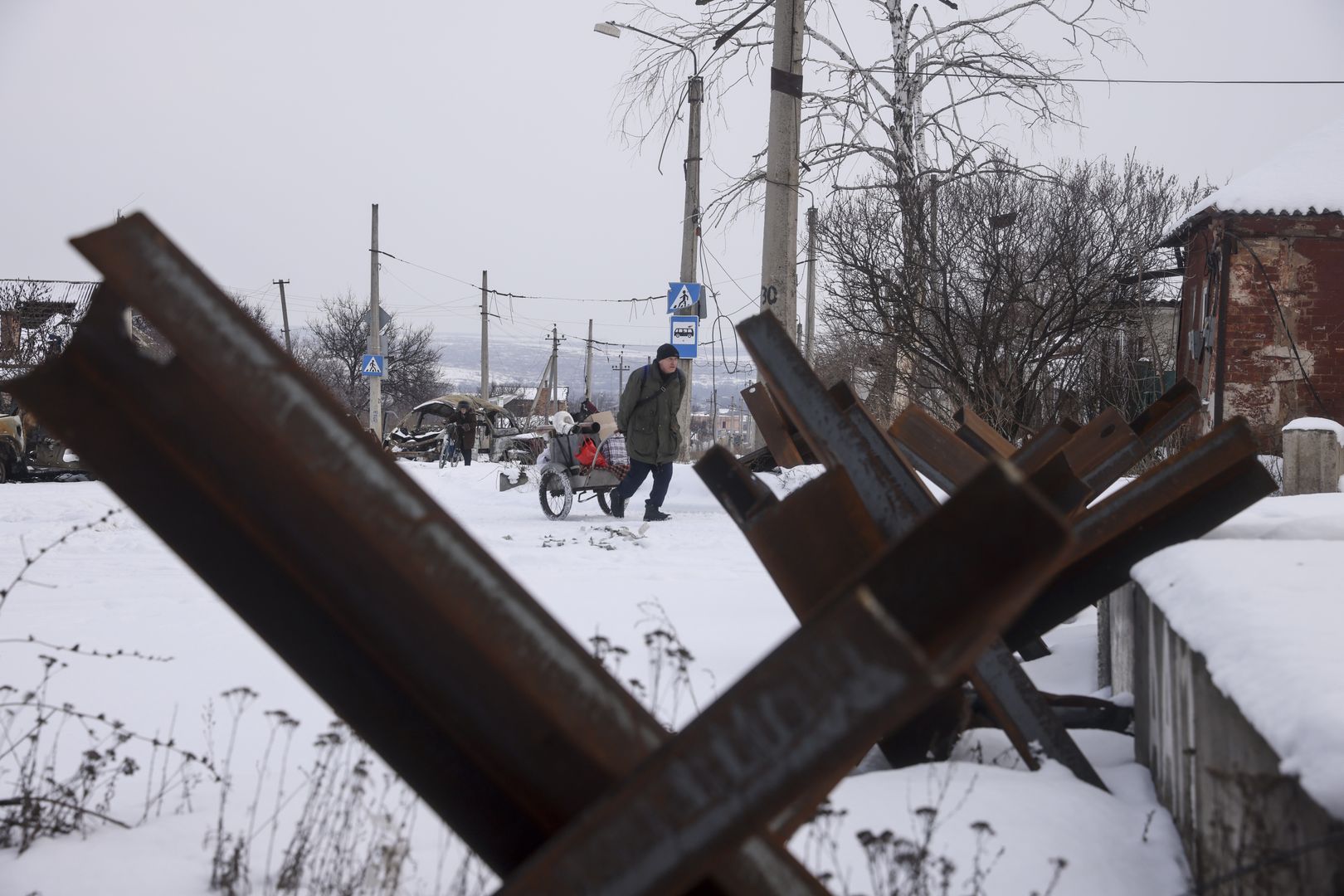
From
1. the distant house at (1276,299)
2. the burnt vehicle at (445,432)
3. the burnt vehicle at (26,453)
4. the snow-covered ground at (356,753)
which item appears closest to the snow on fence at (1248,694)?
the snow-covered ground at (356,753)

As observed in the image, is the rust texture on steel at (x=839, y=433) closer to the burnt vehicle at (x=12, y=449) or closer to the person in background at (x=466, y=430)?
the burnt vehicle at (x=12, y=449)

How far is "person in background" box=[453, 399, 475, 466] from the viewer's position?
24594mm

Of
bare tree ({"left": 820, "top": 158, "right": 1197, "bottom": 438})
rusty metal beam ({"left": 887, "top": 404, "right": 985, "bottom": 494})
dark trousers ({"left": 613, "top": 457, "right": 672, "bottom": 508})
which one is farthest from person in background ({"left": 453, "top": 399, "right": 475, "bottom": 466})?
rusty metal beam ({"left": 887, "top": 404, "right": 985, "bottom": 494})

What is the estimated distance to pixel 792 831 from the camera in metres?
1.43

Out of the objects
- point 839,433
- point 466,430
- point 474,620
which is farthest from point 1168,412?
point 466,430

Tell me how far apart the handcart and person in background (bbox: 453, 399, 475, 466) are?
525 inches

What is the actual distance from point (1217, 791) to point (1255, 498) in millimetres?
978

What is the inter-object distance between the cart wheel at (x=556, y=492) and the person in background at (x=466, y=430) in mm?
13362

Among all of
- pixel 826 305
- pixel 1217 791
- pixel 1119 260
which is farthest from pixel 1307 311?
pixel 1217 791

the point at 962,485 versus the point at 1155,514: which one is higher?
the point at 962,485

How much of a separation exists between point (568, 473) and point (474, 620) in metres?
10.1

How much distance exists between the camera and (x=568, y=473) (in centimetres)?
1105

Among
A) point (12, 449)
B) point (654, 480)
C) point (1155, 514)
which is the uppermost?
point (1155, 514)

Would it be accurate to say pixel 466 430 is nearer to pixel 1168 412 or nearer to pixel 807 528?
pixel 1168 412
